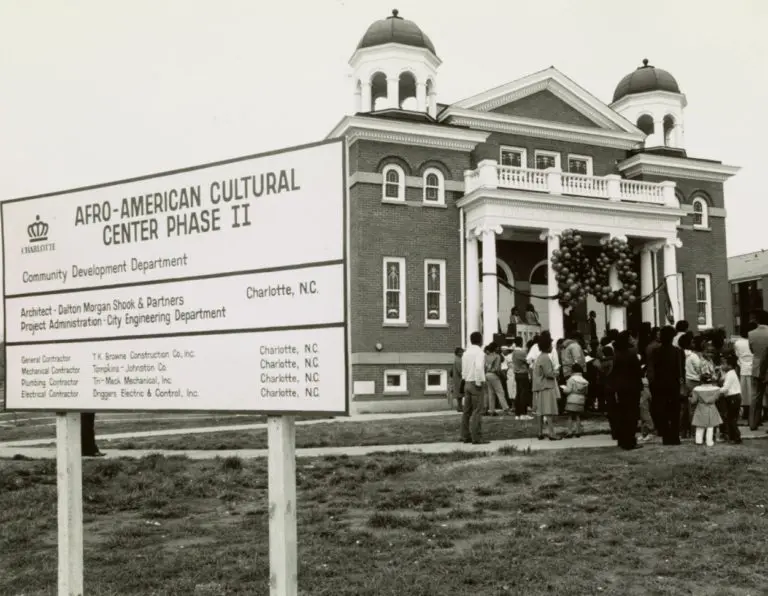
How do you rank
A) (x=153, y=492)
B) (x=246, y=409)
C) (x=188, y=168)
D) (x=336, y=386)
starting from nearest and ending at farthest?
(x=336, y=386), (x=246, y=409), (x=188, y=168), (x=153, y=492)

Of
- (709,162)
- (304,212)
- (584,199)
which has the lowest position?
(304,212)

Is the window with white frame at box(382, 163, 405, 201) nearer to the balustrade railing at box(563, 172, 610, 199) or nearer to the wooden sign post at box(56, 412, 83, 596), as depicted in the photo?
the balustrade railing at box(563, 172, 610, 199)

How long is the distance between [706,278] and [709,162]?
4.31m

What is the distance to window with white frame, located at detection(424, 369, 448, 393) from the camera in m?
26.6

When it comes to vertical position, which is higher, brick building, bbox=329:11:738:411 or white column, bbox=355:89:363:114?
white column, bbox=355:89:363:114

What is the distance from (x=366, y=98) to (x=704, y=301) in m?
14.4

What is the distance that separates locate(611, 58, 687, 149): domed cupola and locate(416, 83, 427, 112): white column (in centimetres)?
961

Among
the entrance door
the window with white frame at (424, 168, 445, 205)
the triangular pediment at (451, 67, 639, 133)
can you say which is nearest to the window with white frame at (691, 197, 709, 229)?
the triangular pediment at (451, 67, 639, 133)

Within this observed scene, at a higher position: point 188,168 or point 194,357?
point 188,168

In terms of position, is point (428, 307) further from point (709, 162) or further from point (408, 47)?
point (709, 162)

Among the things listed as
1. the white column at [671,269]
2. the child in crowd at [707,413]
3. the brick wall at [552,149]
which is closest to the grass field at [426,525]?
the child in crowd at [707,413]

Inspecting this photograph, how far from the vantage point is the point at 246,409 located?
3898 mm

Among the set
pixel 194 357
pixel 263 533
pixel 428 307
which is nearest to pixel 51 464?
pixel 263 533

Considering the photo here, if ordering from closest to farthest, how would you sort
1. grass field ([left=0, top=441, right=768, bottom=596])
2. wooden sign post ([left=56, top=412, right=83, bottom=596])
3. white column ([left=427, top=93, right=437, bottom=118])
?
wooden sign post ([left=56, top=412, right=83, bottom=596]) → grass field ([left=0, top=441, right=768, bottom=596]) → white column ([left=427, top=93, right=437, bottom=118])
